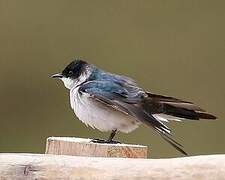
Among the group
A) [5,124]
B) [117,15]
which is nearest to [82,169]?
[117,15]

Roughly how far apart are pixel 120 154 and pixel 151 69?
Result: 5.58 ft

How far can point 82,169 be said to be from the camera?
1.39 m

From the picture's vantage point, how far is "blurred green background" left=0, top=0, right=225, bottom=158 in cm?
327

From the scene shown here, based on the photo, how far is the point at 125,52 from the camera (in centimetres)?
336

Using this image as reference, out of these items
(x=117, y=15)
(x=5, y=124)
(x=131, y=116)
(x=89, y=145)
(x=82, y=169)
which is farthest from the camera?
(x=5, y=124)

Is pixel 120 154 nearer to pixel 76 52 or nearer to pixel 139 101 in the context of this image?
pixel 139 101

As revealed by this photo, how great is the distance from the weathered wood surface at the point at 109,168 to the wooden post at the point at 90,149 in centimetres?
19

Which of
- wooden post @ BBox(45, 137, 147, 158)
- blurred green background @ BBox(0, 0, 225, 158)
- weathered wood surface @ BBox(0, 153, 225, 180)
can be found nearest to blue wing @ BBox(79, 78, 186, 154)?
wooden post @ BBox(45, 137, 147, 158)

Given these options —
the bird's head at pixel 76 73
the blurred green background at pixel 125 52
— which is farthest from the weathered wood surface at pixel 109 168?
the blurred green background at pixel 125 52

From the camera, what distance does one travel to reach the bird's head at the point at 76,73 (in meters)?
2.31

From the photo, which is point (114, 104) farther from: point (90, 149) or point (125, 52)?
point (125, 52)

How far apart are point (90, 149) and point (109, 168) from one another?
0.25m

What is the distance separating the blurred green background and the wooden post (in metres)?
1.63

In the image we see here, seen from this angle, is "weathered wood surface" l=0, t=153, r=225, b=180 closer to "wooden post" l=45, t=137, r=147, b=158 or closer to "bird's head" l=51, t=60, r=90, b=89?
"wooden post" l=45, t=137, r=147, b=158
